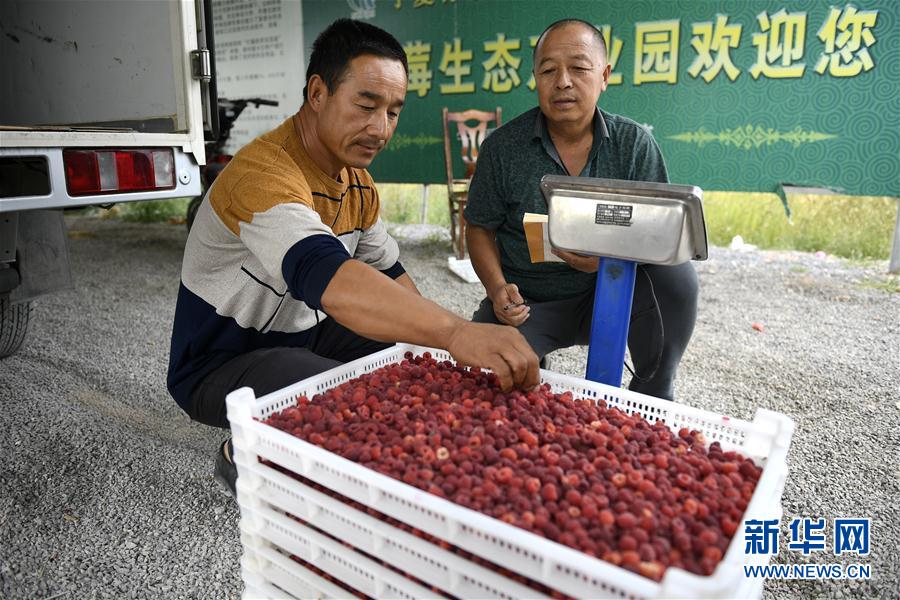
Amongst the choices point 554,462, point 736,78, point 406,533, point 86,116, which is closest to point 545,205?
point 554,462

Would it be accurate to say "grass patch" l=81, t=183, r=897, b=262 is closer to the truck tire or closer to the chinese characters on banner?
the chinese characters on banner

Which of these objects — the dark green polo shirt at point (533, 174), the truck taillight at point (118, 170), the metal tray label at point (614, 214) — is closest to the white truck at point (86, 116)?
the truck taillight at point (118, 170)

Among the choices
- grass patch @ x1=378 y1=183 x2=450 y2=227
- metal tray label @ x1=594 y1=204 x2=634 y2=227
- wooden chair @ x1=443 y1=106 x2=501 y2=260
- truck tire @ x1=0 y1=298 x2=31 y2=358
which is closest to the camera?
metal tray label @ x1=594 y1=204 x2=634 y2=227

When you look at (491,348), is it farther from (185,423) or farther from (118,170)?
(185,423)

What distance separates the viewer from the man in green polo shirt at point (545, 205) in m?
1.89

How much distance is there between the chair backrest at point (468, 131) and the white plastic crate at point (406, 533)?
166 inches

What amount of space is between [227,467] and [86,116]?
6.10 feet

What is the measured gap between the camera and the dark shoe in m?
1.53

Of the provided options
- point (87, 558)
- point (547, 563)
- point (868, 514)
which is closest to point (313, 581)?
point (547, 563)

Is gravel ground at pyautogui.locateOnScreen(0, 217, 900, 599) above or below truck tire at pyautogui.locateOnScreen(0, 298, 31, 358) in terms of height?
below

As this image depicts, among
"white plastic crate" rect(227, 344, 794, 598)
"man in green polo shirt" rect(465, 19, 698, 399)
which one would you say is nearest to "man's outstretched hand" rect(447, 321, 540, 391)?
"white plastic crate" rect(227, 344, 794, 598)

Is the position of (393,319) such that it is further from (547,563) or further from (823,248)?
(823,248)

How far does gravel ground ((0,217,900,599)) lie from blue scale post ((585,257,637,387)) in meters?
0.69

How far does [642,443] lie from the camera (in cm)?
111
